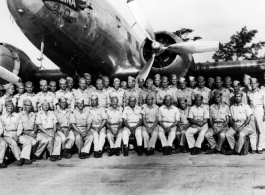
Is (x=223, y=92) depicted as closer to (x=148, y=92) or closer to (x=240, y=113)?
(x=240, y=113)

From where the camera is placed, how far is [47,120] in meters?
6.98

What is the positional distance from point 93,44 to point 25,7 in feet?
7.71

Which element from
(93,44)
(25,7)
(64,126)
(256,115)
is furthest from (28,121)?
(256,115)

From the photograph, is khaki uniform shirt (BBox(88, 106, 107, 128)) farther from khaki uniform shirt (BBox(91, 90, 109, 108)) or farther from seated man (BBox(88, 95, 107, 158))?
khaki uniform shirt (BBox(91, 90, 109, 108))

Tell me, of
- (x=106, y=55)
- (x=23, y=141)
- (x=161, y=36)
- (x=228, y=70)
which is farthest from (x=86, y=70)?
(x=228, y=70)

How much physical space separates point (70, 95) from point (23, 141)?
7.10 ft

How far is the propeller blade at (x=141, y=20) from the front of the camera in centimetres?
941

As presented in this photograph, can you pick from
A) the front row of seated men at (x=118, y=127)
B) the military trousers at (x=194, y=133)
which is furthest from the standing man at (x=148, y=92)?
the military trousers at (x=194, y=133)

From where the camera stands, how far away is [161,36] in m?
9.77

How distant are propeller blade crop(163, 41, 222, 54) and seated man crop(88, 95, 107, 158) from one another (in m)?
3.15

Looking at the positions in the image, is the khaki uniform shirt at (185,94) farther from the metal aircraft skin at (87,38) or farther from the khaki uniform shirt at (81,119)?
the khaki uniform shirt at (81,119)

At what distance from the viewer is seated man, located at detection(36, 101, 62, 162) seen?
21.7ft

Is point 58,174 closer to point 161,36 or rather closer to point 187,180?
point 187,180

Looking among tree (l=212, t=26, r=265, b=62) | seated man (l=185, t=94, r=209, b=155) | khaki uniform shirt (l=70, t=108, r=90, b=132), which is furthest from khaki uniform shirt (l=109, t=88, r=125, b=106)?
tree (l=212, t=26, r=265, b=62)
